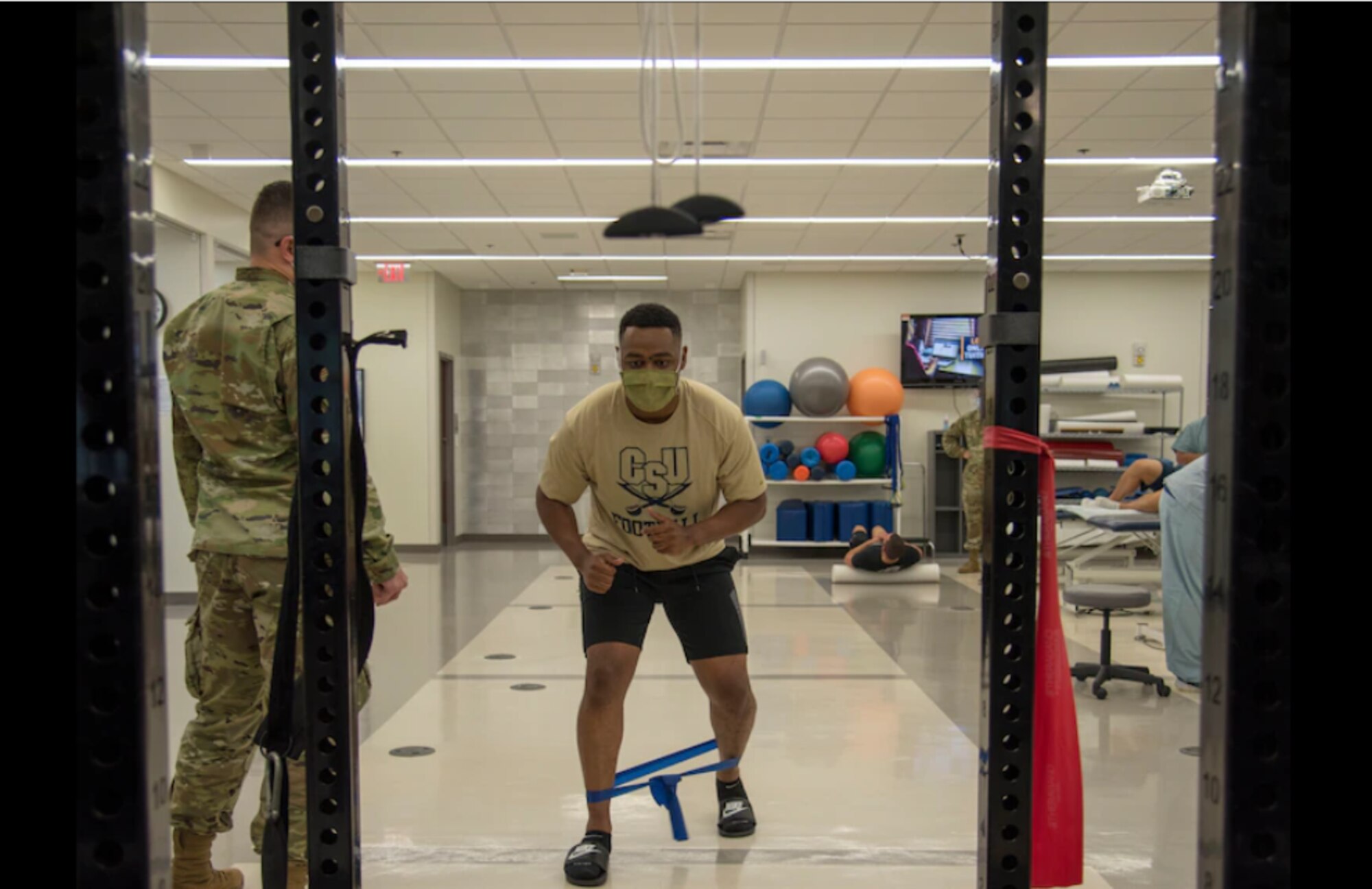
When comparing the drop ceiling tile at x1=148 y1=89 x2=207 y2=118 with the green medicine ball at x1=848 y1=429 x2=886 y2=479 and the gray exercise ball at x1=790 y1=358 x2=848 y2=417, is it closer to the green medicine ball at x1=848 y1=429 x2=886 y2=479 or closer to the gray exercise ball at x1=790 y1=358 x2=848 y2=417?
the gray exercise ball at x1=790 y1=358 x2=848 y2=417

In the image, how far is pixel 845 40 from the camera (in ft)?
18.1

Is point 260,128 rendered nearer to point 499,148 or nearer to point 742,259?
point 499,148

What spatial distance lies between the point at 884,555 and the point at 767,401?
3.14m

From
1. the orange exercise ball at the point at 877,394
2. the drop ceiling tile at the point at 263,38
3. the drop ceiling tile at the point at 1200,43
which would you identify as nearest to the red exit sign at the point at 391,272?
the orange exercise ball at the point at 877,394

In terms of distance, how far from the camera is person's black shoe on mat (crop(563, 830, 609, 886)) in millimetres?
2830

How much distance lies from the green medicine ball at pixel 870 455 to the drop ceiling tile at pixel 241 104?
7.10m

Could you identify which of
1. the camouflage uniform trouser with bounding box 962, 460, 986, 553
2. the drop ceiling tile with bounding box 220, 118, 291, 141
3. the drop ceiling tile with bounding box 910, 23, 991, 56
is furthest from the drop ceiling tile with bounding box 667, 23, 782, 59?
the camouflage uniform trouser with bounding box 962, 460, 986, 553

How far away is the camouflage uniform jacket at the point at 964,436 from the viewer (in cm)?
1048

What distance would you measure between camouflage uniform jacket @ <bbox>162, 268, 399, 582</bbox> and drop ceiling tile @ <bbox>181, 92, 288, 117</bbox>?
4.26 m

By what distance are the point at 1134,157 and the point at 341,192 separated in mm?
7607

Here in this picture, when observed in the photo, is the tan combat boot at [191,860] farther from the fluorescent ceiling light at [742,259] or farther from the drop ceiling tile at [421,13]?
the fluorescent ceiling light at [742,259]

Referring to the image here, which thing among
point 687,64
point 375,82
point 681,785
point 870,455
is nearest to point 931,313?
point 870,455

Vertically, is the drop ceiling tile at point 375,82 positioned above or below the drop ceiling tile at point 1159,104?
above

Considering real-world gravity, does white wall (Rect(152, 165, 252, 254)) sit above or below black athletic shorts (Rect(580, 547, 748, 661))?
above
